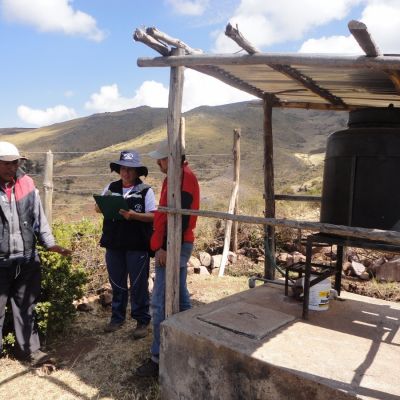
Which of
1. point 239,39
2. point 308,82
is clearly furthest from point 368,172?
point 239,39

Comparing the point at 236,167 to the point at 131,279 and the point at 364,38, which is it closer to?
the point at 131,279

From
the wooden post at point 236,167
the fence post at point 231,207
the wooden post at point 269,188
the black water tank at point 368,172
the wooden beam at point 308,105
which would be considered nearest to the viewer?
the black water tank at point 368,172

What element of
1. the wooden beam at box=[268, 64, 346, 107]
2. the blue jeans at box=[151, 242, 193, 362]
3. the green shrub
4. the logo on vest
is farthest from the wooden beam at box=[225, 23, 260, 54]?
the green shrub

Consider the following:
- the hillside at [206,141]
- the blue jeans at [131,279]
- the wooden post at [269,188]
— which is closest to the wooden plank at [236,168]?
the wooden post at [269,188]

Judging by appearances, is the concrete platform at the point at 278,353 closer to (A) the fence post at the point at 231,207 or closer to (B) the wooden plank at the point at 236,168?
(A) the fence post at the point at 231,207

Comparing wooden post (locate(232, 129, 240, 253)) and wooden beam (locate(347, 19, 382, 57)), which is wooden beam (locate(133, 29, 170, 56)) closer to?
wooden beam (locate(347, 19, 382, 57))

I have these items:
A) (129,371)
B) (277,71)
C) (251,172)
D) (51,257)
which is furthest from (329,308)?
(251,172)

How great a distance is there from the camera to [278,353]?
110 inches

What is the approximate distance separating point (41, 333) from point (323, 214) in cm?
306

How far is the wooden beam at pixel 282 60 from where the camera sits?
238 cm

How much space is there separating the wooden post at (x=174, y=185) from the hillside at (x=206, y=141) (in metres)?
14.5

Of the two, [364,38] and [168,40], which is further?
[168,40]

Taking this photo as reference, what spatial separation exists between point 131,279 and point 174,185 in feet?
4.64

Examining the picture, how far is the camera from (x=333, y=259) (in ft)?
24.3
